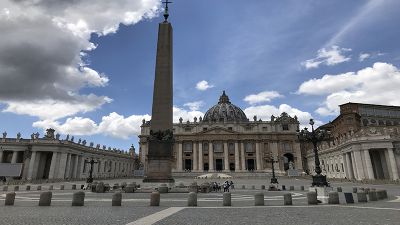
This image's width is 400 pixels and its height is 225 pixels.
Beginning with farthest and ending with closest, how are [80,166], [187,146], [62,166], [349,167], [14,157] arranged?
[187,146] → [80,166] → [62,166] → [14,157] → [349,167]

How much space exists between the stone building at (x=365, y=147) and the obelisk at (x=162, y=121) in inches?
1492

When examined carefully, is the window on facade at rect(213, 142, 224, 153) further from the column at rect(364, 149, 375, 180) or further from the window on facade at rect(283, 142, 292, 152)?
the column at rect(364, 149, 375, 180)

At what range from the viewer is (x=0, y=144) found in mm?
53281

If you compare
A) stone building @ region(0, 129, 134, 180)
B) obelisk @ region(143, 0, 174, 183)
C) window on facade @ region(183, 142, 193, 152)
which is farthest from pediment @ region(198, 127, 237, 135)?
obelisk @ region(143, 0, 174, 183)

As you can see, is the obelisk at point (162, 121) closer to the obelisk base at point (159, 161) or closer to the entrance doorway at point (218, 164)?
the obelisk base at point (159, 161)

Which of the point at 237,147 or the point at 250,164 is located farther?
the point at 250,164

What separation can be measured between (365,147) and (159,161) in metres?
38.9

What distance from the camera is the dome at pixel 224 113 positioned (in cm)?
10969

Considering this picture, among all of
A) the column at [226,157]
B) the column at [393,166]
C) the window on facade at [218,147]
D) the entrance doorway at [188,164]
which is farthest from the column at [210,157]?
the column at [393,166]

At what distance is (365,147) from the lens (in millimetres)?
45750

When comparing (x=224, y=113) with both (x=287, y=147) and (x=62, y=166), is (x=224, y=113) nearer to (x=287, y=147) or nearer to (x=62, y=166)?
(x=287, y=147)

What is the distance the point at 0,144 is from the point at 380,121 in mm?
80737

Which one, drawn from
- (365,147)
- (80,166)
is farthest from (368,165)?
(80,166)

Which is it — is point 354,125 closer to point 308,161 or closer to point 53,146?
point 308,161
